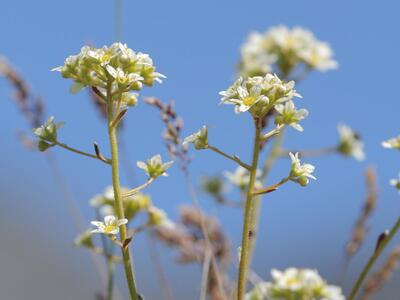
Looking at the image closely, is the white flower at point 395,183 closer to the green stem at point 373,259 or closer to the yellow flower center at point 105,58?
the green stem at point 373,259

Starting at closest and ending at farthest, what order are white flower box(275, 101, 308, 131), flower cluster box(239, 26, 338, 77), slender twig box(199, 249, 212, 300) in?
white flower box(275, 101, 308, 131), slender twig box(199, 249, 212, 300), flower cluster box(239, 26, 338, 77)

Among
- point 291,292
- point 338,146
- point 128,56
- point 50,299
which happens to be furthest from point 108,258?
point 50,299

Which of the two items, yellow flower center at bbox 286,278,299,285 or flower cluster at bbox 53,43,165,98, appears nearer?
flower cluster at bbox 53,43,165,98

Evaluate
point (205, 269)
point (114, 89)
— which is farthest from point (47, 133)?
point (205, 269)

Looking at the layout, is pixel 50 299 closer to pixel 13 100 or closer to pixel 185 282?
pixel 185 282

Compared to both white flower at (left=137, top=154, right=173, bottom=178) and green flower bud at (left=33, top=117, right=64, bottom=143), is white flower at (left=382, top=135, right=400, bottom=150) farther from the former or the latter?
green flower bud at (left=33, top=117, right=64, bottom=143)

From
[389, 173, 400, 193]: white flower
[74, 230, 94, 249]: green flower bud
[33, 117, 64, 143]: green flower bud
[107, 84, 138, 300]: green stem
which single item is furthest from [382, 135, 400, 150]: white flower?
[74, 230, 94, 249]: green flower bud
